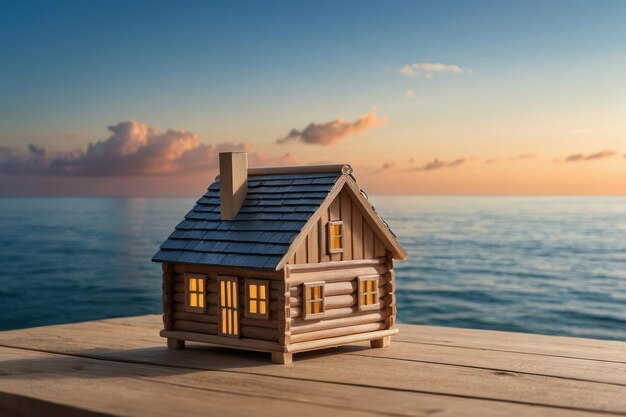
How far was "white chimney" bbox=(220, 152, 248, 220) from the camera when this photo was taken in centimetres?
708

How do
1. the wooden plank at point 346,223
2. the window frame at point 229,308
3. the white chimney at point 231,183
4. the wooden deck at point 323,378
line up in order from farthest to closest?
the white chimney at point 231,183, the wooden plank at point 346,223, the window frame at point 229,308, the wooden deck at point 323,378

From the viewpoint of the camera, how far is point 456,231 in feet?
145

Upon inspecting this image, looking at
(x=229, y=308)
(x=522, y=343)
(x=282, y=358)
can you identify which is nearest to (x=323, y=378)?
(x=282, y=358)

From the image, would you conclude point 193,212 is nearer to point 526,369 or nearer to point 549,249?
point 526,369

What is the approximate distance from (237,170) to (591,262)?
90.6 feet

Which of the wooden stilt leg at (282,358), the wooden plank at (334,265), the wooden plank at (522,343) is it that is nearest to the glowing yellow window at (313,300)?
the wooden plank at (334,265)

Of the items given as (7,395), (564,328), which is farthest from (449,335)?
(564,328)

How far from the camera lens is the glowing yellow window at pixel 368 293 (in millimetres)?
7121

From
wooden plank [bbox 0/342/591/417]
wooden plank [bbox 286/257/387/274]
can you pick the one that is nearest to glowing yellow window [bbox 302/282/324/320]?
wooden plank [bbox 286/257/387/274]

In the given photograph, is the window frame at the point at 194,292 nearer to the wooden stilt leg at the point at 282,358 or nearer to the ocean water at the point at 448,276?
the wooden stilt leg at the point at 282,358

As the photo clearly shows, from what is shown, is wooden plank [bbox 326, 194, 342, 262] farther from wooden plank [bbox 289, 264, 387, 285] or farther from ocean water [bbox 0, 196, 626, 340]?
ocean water [bbox 0, 196, 626, 340]

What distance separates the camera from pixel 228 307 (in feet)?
22.5

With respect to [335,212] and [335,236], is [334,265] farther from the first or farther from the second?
[335,212]

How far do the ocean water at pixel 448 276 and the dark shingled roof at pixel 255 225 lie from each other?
1648cm
